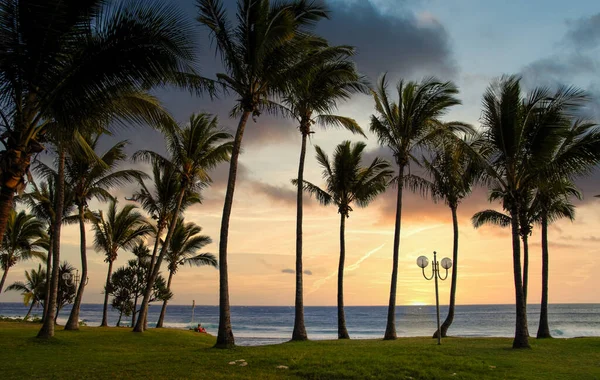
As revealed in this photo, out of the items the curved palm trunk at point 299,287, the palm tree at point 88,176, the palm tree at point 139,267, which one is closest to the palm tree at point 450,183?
the curved palm trunk at point 299,287

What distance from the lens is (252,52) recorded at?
1368 centimetres

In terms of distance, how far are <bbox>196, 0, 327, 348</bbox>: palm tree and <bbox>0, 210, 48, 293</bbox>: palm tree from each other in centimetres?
2233

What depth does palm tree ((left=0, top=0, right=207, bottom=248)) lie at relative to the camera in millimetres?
7492

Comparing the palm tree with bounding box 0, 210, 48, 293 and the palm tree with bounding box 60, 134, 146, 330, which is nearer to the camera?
the palm tree with bounding box 60, 134, 146, 330

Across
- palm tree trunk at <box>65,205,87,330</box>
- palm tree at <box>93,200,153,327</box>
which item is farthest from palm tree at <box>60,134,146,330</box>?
palm tree at <box>93,200,153,327</box>

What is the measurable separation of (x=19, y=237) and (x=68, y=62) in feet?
89.2

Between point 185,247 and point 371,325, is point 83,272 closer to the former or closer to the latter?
point 185,247

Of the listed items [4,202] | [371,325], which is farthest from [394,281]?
[371,325]

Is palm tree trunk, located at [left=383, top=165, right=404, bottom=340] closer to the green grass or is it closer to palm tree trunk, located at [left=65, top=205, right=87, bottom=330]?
the green grass

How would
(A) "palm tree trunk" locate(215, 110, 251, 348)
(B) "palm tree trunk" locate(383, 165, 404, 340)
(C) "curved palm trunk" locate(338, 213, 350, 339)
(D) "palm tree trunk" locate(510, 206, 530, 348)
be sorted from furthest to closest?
(C) "curved palm trunk" locate(338, 213, 350, 339), (B) "palm tree trunk" locate(383, 165, 404, 340), (D) "palm tree trunk" locate(510, 206, 530, 348), (A) "palm tree trunk" locate(215, 110, 251, 348)

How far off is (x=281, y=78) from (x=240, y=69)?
1.34 metres

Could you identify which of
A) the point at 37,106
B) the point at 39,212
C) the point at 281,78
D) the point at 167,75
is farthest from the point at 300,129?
the point at 39,212

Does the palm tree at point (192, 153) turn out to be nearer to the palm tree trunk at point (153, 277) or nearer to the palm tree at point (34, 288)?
the palm tree trunk at point (153, 277)

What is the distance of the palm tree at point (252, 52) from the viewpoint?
13.3m
